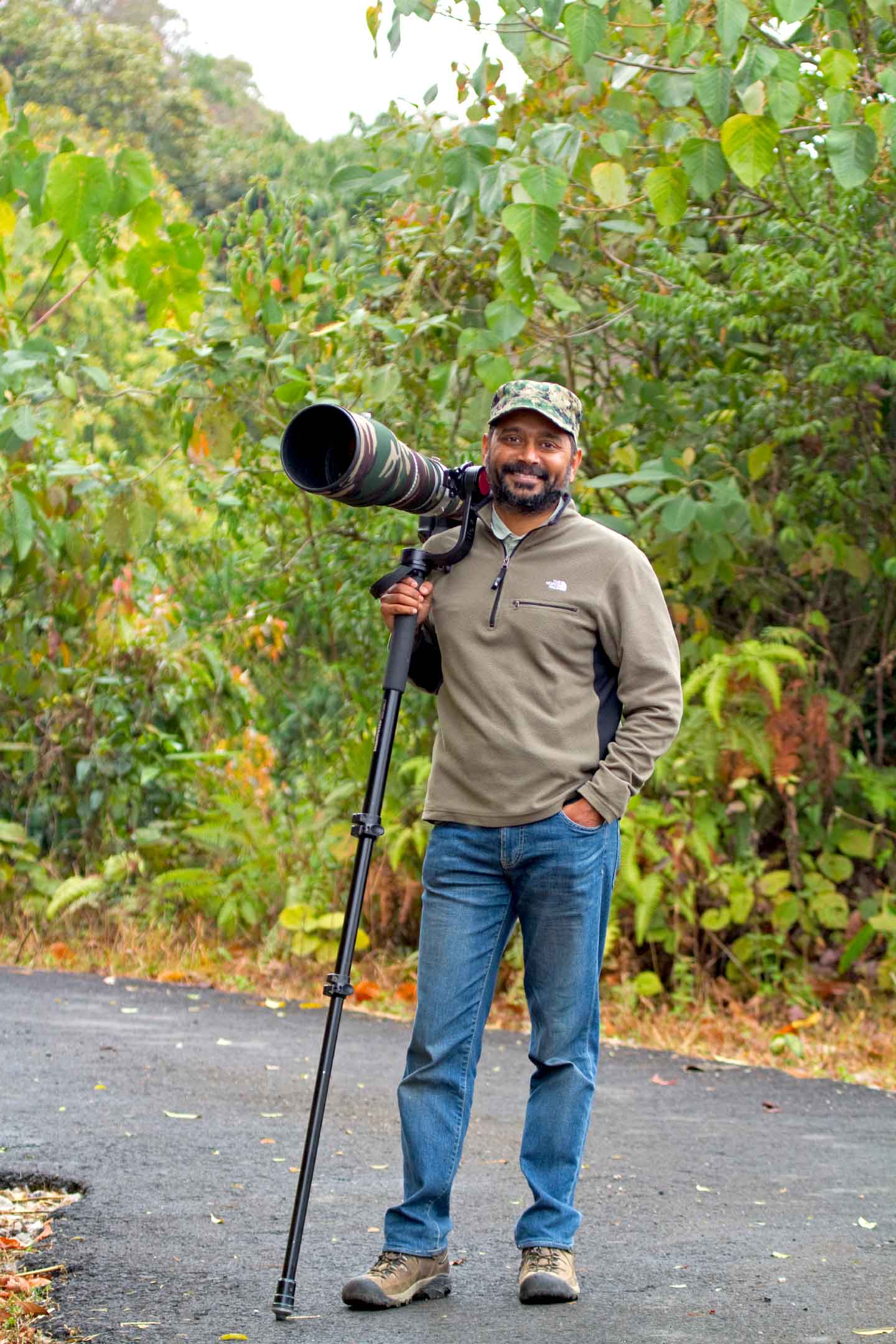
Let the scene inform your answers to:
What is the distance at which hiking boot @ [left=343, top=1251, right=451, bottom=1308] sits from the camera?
3.67 meters

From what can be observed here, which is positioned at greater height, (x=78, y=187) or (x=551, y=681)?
(x=78, y=187)

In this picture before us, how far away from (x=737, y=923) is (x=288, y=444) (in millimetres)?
4894

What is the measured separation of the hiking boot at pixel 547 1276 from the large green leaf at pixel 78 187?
123 inches

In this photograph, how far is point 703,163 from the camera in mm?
6336

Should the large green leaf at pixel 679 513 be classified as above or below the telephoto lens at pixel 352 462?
above

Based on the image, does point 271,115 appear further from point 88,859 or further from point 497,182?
point 497,182

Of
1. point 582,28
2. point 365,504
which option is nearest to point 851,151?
point 582,28

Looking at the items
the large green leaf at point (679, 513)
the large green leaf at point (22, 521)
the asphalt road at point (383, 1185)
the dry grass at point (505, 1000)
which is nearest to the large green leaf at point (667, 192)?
the large green leaf at point (679, 513)

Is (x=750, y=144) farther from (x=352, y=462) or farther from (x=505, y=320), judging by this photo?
(x=352, y=462)

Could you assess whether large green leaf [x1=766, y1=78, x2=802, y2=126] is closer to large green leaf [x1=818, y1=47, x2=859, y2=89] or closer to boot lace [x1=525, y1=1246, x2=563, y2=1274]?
large green leaf [x1=818, y1=47, x2=859, y2=89]

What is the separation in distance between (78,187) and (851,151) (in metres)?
2.68

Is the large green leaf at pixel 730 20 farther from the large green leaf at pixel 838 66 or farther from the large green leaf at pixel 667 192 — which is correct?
the large green leaf at pixel 667 192

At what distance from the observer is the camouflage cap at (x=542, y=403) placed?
12.8ft

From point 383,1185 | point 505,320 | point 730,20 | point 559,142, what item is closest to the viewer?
point 383,1185
